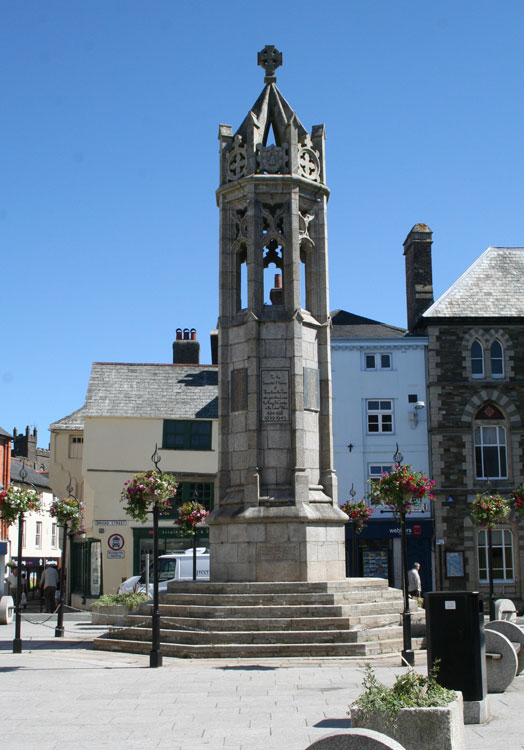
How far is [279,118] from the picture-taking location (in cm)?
2080

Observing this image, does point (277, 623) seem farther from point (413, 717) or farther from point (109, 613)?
point (109, 613)

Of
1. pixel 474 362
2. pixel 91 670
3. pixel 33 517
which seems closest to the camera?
pixel 91 670

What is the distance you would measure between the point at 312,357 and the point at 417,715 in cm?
1264

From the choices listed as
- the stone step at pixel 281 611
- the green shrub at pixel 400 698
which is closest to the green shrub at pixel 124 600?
the stone step at pixel 281 611

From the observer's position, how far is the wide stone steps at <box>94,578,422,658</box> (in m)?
15.8

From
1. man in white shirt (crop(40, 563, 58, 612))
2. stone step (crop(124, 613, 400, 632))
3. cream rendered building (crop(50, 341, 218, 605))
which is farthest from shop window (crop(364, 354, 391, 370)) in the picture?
stone step (crop(124, 613, 400, 632))

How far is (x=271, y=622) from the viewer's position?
1633 centimetres

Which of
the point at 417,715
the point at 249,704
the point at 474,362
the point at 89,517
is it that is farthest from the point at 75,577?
the point at 417,715

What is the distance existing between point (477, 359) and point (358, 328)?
5953 millimetres

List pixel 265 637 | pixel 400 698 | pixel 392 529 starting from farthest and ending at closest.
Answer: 1. pixel 392 529
2. pixel 265 637
3. pixel 400 698

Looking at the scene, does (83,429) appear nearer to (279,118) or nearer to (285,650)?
(279,118)

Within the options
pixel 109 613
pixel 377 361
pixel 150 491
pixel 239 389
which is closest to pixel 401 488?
pixel 239 389

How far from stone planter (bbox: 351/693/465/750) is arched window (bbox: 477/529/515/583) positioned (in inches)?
1173

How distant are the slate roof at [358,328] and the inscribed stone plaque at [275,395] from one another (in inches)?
817
